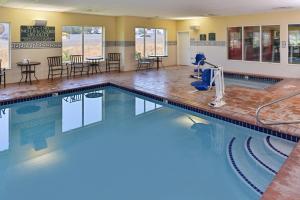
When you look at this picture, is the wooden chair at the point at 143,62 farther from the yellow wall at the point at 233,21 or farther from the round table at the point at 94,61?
the yellow wall at the point at 233,21

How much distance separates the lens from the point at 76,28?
10898 millimetres

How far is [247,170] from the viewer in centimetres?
362

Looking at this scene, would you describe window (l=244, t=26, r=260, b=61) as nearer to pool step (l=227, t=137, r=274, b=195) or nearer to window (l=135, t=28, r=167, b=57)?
window (l=135, t=28, r=167, b=57)

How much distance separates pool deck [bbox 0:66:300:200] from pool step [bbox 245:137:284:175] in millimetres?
336

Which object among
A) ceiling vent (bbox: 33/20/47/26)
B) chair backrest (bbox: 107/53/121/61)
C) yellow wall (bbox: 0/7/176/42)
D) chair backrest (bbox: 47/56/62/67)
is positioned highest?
yellow wall (bbox: 0/7/176/42)

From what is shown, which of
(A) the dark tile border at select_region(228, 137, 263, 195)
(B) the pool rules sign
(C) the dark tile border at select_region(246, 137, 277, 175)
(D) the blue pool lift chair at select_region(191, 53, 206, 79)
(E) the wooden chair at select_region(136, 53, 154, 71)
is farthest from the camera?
(E) the wooden chair at select_region(136, 53, 154, 71)

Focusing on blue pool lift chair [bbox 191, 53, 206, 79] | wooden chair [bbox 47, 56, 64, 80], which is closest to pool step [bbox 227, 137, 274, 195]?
blue pool lift chair [bbox 191, 53, 206, 79]

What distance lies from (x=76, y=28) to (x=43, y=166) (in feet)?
26.7

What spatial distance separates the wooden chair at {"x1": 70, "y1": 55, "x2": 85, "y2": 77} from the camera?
1074cm

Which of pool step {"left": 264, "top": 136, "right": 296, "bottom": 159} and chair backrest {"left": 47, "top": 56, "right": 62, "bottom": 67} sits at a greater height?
chair backrest {"left": 47, "top": 56, "right": 62, "bottom": 67}

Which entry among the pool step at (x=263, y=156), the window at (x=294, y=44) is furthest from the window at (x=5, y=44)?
the window at (x=294, y=44)

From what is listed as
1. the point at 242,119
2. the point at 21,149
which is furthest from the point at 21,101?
the point at 242,119

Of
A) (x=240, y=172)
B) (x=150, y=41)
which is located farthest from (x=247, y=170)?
(x=150, y=41)

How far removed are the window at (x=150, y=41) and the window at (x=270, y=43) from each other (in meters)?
4.83
